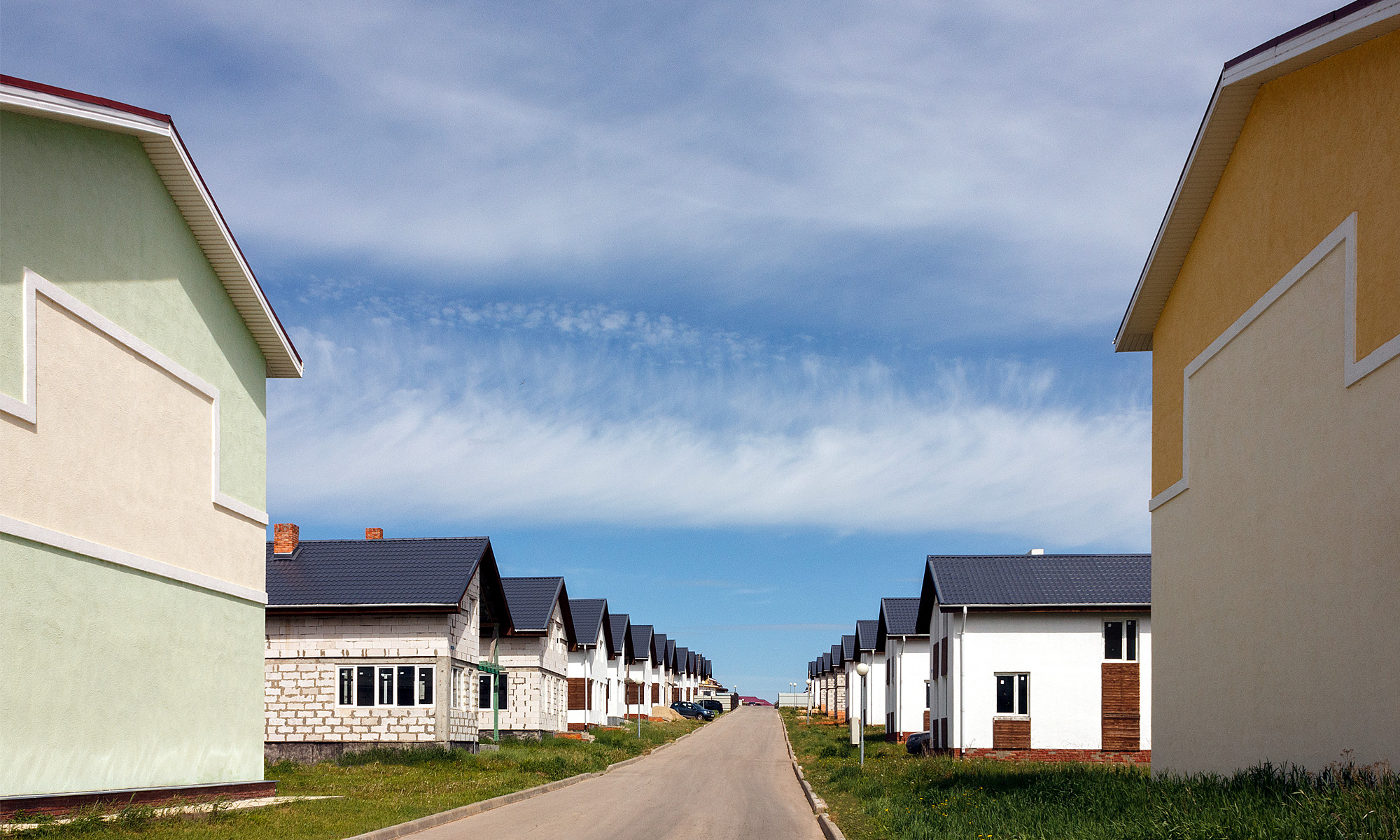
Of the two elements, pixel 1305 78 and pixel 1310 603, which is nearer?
pixel 1310 603

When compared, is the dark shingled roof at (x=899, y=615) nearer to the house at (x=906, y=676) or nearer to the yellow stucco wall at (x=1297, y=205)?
the house at (x=906, y=676)


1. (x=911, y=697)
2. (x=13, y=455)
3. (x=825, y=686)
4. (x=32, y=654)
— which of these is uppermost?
(x=13, y=455)

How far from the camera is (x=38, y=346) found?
12602mm

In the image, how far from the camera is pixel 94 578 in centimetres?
1351

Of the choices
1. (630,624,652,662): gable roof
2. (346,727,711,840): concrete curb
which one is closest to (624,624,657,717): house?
(630,624,652,662): gable roof

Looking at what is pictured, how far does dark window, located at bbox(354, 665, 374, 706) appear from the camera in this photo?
2991 centimetres

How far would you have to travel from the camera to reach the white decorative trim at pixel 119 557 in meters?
12.0

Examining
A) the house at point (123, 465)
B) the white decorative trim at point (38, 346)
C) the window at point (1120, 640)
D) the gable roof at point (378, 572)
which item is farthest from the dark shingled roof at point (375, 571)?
the window at point (1120, 640)

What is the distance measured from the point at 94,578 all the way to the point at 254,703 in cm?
547

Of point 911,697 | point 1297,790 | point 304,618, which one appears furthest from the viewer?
point 911,697

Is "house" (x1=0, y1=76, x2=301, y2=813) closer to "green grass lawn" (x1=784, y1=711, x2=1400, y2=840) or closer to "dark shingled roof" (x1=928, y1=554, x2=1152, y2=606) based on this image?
"green grass lawn" (x1=784, y1=711, x2=1400, y2=840)

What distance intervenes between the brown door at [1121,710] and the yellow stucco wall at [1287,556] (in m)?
15.7

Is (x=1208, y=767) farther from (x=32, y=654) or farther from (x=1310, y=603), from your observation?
(x=32, y=654)

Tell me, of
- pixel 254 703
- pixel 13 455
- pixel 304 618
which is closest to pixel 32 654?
pixel 13 455
